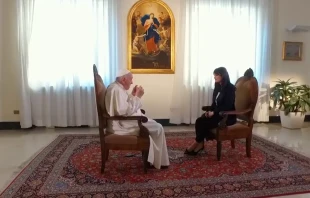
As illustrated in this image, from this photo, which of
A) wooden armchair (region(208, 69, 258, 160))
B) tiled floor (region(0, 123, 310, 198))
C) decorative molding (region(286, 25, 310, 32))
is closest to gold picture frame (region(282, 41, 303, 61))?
decorative molding (region(286, 25, 310, 32))

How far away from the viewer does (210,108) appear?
156 inches

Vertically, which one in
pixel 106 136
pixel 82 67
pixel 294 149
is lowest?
pixel 294 149

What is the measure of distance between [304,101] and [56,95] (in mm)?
4974

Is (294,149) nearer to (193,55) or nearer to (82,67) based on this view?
(193,55)

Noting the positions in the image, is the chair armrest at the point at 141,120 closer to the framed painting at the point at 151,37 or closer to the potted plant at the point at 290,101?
the framed painting at the point at 151,37

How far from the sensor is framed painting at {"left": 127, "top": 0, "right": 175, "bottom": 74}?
556 cm

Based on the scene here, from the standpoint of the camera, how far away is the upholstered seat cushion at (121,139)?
3.05 m

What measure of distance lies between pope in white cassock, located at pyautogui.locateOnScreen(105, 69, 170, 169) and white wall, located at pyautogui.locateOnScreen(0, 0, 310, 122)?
2.37 metres

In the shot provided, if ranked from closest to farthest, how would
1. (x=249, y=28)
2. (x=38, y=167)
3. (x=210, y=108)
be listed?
(x=38, y=167)
(x=210, y=108)
(x=249, y=28)

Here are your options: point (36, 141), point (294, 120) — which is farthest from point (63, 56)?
point (294, 120)

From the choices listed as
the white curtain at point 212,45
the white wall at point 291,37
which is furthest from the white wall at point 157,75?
the white curtain at point 212,45

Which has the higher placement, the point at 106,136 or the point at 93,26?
the point at 93,26

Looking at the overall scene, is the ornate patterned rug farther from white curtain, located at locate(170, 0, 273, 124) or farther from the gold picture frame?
the gold picture frame

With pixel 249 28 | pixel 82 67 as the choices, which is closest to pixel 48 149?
pixel 82 67
